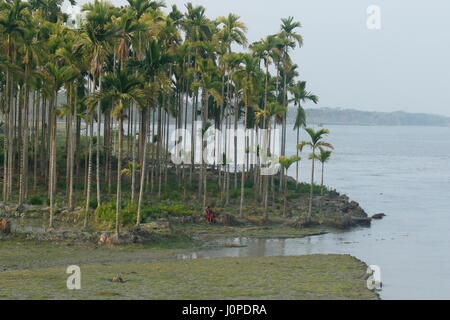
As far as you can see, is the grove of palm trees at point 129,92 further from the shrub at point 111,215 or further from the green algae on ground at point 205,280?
the green algae on ground at point 205,280

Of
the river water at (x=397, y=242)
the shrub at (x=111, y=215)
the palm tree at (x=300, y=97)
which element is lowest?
the river water at (x=397, y=242)

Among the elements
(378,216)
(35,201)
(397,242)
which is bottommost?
(397,242)

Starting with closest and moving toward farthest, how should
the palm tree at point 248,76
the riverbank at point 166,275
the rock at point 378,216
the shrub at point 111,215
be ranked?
the riverbank at point 166,275, the shrub at point 111,215, the palm tree at point 248,76, the rock at point 378,216

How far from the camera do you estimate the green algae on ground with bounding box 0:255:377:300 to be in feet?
A: 102

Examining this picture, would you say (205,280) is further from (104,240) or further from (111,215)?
(111,215)

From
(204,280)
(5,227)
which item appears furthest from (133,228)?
(204,280)

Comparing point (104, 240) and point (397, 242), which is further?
point (397, 242)

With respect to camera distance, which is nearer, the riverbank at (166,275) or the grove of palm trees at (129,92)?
the riverbank at (166,275)

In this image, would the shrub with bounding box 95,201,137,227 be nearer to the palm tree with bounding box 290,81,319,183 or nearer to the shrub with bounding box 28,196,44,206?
the shrub with bounding box 28,196,44,206

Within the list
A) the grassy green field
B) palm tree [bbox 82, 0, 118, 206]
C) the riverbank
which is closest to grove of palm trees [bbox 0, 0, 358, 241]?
palm tree [bbox 82, 0, 118, 206]

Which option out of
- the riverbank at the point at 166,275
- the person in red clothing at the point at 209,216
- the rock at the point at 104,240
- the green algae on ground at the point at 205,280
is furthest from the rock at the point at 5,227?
the person in red clothing at the point at 209,216

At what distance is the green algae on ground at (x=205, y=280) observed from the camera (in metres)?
31.1

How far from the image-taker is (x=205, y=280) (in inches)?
1374

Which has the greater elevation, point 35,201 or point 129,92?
point 129,92
